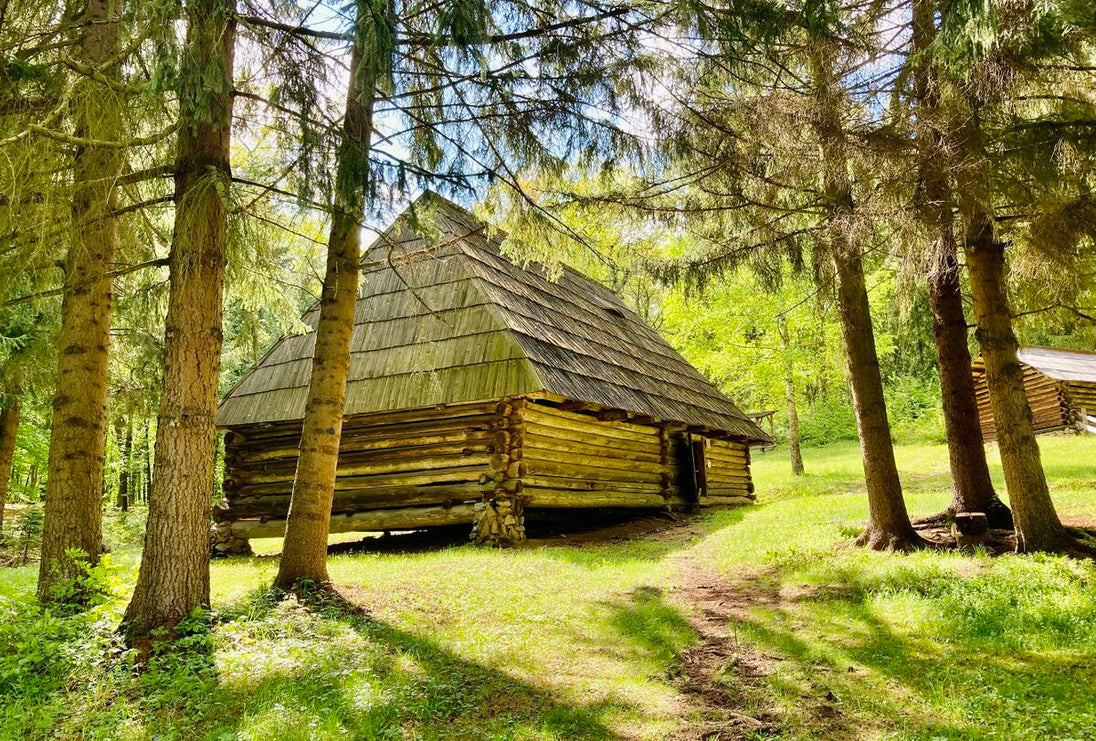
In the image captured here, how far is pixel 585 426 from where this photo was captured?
1208 cm

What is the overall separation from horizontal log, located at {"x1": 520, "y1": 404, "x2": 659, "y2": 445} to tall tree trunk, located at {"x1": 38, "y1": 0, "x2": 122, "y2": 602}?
588 centimetres

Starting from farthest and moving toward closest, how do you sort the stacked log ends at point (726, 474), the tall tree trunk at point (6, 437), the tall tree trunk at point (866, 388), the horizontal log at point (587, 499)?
the stacked log ends at point (726, 474) < the tall tree trunk at point (6, 437) < the horizontal log at point (587, 499) < the tall tree trunk at point (866, 388)

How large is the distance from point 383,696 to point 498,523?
617 cm

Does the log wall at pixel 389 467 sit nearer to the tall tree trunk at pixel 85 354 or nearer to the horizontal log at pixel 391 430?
the horizontal log at pixel 391 430

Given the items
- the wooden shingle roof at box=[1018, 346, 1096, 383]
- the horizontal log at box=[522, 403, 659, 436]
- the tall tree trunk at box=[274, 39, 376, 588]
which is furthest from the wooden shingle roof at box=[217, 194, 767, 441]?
the wooden shingle roof at box=[1018, 346, 1096, 383]

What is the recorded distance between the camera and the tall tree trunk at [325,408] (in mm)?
6258

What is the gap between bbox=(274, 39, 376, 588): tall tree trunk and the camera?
20.5 feet

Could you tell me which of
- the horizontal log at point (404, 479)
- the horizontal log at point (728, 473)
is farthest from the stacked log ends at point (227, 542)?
the horizontal log at point (728, 473)

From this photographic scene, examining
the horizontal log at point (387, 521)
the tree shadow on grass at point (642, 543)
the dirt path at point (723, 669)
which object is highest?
the horizontal log at point (387, 521)

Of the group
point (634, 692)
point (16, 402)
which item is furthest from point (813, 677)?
point (16, 402)

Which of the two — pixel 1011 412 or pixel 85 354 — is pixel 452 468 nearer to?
pixel 85 354

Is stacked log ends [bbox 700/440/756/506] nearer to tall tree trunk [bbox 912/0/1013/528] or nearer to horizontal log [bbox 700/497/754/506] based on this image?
horizontal log [bbox 700/497/754/506]

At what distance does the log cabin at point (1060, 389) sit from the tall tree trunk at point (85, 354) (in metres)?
21.7

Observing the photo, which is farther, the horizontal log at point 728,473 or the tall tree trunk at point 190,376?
the horizontal log at point 728,473
